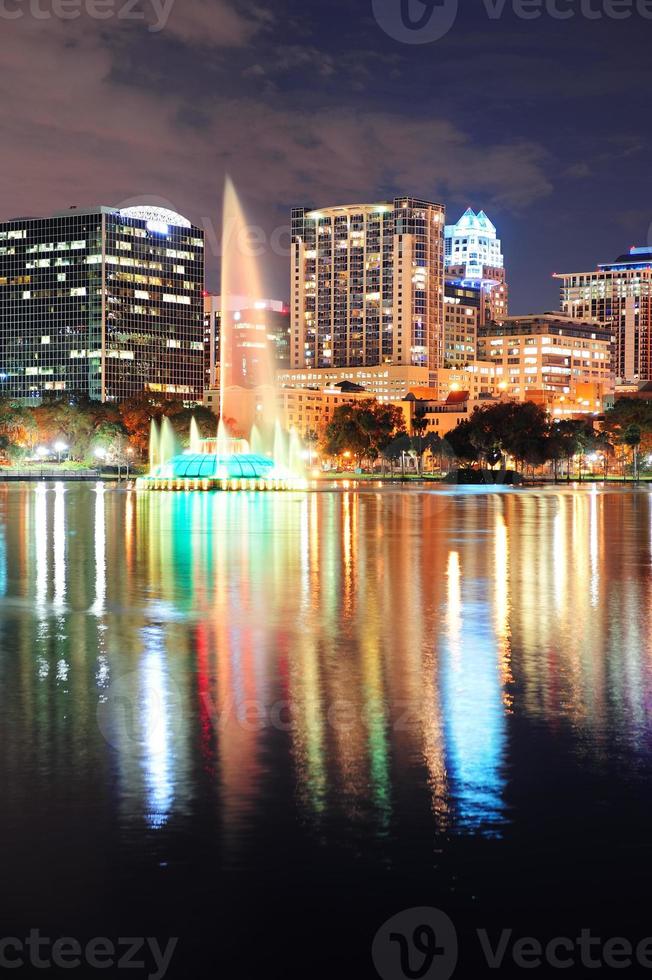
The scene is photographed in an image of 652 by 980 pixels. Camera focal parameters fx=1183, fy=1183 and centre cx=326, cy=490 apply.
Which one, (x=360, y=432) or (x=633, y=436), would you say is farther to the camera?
(x=360, y=432)

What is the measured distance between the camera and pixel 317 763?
10031 mm

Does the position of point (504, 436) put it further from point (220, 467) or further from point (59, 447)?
point (59, 447)

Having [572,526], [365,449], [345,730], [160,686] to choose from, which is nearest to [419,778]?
[345,730]

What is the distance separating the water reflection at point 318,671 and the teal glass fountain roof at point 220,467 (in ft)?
Answer: 196

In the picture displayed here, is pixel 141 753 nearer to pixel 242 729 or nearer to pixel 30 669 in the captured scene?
pixel 242 729

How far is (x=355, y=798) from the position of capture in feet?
29.5

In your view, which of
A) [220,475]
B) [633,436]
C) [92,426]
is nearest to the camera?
[220,475]

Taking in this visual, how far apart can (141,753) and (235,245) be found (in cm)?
9200

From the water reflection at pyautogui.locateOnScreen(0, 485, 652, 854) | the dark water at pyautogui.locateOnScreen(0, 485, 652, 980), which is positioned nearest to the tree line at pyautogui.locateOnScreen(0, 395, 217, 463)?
the water reflection at pyautogui.locateOnScreen(0, 485, 652, 854)

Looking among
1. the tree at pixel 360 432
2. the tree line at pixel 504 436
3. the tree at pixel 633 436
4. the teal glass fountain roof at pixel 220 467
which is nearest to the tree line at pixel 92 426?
the tree at pixel 360 432

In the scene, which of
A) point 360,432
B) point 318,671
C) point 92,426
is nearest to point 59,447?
point 92,426

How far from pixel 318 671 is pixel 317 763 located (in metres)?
3.96

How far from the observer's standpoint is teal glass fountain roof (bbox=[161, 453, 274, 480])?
90938 millimetres

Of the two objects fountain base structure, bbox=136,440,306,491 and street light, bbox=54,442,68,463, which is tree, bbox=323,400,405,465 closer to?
street light, bbox=54,442,68,463
